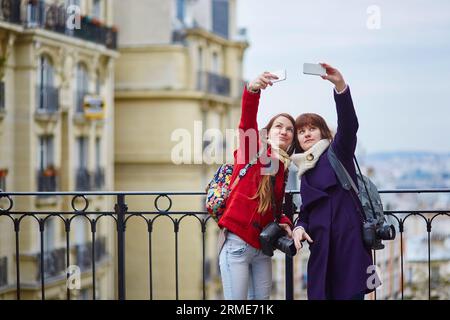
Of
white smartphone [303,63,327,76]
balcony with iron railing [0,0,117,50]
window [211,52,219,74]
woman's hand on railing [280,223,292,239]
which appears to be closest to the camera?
white smartphone [303,63,327,76]

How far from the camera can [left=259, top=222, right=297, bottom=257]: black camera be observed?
17.4ft

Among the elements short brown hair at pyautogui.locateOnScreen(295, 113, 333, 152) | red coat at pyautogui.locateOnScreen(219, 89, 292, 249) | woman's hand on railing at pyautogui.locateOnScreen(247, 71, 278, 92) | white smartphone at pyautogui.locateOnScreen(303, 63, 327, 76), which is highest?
white smartphone at pyautogui.locateOnScreen(303, 63, 327, 76)

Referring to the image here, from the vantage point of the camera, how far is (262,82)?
5.24m

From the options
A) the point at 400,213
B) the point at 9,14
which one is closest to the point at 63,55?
the point at 9,14

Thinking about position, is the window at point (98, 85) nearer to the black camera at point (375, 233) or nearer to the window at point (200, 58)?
the window at point (200, 58)

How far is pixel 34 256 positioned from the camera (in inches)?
991

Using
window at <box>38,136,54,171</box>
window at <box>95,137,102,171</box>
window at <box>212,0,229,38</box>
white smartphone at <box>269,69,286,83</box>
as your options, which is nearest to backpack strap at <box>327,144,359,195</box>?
white smartphone at <box>269,69,286,83</box>

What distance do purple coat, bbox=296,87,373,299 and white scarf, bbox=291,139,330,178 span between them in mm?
42

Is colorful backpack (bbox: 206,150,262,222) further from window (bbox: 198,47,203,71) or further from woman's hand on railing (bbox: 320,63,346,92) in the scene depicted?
window (bbox: 198,47,203,71)

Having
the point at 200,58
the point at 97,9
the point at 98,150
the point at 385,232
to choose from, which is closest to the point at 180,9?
the point at 200,58

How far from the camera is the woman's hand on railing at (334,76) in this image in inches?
202

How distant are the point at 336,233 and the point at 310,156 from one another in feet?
1.52

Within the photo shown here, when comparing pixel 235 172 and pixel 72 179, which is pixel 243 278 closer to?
pixel 235 172

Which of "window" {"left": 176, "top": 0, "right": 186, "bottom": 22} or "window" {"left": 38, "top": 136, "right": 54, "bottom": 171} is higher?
"window" {"left": 176, "top": 0, "right": 186, "bottom": 22}
